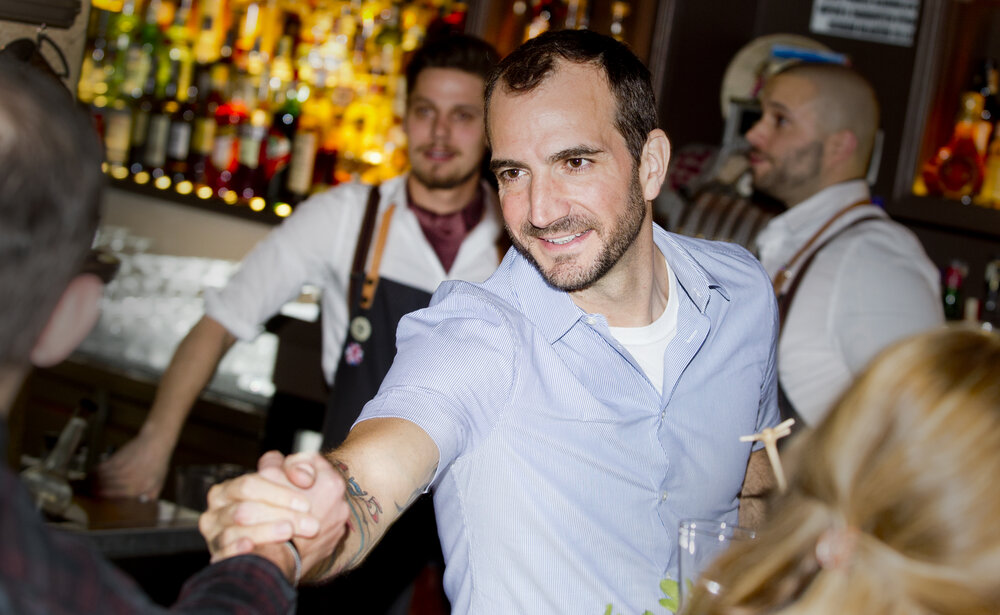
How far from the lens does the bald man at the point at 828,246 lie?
266 centimetres

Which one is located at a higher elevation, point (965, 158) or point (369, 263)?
point (965, 158)

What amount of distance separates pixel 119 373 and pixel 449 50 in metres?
2.34

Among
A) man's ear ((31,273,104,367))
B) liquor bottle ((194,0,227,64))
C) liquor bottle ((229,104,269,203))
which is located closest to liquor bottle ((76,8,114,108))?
liquor bottle ((194,0,227,64))

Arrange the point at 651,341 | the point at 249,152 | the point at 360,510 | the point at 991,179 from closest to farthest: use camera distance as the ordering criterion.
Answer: the point at 360,510, the point at 651,341, the point at 991,179, the point at 249,152

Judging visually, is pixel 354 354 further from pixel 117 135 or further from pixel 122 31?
pixel 122 31

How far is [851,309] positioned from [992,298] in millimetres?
1087

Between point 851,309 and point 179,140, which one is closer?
point 851,309

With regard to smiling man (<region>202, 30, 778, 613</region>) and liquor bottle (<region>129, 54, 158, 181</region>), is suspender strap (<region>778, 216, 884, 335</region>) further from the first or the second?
liquor bottle (<region>129, 54, 158, 181</region>)

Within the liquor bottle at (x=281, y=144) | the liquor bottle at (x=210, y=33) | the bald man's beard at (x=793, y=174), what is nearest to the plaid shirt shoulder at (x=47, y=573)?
the bald man's beard at (x=793, y=174)

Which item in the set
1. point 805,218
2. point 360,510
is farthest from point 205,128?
point 360,510

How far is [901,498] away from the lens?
0.76 m

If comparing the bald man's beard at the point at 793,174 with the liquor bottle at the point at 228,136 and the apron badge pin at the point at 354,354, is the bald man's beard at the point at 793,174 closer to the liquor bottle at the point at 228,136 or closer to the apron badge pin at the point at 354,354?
the apron badge pin at the point at 354,354

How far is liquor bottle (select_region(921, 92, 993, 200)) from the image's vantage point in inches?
135

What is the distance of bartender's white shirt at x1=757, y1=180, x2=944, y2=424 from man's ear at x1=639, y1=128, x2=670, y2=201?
1.07 metres
